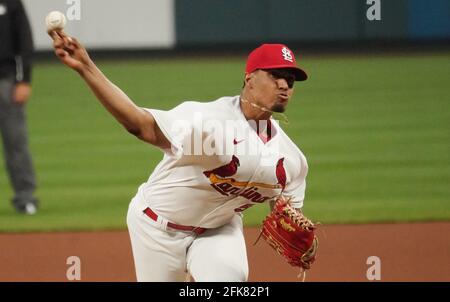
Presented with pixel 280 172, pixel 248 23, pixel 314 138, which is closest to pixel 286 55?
pixel 280 172

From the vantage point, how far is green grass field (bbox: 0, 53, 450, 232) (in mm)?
9148

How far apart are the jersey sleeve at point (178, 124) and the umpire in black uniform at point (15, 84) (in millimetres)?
4095

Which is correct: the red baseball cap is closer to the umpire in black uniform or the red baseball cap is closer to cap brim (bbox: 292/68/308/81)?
cap brim (bbox: 292/68/308/81)

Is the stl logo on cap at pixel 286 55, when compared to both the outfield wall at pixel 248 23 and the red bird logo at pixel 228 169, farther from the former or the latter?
the outfield wall at pixel 248 23

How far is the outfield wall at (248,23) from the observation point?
18156 mm

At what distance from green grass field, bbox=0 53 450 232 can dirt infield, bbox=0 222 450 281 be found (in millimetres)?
488

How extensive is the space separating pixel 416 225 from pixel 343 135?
4679mm

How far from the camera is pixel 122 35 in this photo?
722 inches

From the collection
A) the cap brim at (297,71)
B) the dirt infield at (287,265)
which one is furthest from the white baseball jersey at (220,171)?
the dirt infield at (287,265)

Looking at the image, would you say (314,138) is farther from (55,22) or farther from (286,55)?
(55,22)

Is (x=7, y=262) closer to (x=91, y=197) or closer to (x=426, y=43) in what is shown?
(x=91, y=197)

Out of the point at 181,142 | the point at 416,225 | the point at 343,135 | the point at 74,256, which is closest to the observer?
the point at 181,142

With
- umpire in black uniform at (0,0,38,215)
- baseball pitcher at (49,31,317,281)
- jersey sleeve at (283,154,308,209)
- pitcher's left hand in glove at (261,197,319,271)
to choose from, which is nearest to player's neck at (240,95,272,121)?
baseball pitcher at (49,31,317,281)
